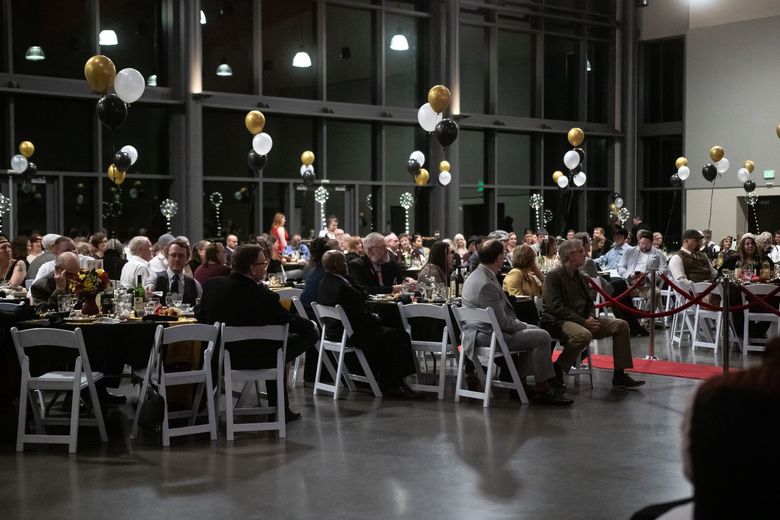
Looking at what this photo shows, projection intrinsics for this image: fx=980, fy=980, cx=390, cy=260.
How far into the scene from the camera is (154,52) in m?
17.2

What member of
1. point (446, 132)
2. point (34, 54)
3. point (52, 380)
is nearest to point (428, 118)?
point (446, 132)

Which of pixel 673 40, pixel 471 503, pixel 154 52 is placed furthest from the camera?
pixel 673 40

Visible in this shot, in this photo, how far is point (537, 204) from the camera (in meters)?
23.1

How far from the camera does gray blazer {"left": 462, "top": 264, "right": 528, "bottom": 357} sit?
7625mm

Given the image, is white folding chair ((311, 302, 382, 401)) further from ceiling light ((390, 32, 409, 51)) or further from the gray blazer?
ceiling light ((390, 32, 409, 51))

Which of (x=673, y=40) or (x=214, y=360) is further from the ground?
(x=673, y=40)

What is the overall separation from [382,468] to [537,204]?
17.9 metres

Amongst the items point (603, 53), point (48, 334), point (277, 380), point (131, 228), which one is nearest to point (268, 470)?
point (277, 380)

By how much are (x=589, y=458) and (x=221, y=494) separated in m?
2.25

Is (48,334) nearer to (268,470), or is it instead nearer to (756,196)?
(268,470)

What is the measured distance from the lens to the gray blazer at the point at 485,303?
25.0 feet

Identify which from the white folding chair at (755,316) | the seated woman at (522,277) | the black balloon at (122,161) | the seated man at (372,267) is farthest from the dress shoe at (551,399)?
the black balloon at (122,161)

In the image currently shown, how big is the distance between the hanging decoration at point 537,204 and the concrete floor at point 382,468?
15.6 meters

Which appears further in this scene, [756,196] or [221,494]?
[756,196]
